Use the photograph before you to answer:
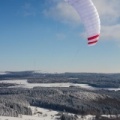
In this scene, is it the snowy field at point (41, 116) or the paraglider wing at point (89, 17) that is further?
the snowy field at point (41, 116)

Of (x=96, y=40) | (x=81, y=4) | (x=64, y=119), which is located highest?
(x=81, y=4)

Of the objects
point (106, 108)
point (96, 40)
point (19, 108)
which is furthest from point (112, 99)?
point (96, 40)

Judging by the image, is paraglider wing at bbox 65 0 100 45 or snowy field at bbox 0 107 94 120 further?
snowy field at bbox 0 107 94 120

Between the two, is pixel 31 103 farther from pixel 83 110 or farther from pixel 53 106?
pixel 83 110

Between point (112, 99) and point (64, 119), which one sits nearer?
point (64, 119)

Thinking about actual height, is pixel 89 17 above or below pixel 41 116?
above

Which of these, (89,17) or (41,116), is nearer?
(89,17)

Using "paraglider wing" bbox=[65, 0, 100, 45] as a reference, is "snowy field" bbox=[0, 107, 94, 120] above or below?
below

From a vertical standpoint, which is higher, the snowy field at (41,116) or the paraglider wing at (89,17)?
the paraglider wing at (89,17)
